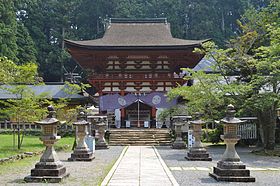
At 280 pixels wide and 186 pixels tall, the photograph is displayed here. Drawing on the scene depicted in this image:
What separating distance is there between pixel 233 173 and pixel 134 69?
21897 millimetres

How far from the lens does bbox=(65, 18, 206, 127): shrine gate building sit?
94.3 ft

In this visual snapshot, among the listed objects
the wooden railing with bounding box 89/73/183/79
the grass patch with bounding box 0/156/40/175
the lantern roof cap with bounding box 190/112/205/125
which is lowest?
the grass patch with bounding box 0/156/40/175

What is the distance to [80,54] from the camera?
2988 centimetres

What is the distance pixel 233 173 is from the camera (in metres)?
9.72

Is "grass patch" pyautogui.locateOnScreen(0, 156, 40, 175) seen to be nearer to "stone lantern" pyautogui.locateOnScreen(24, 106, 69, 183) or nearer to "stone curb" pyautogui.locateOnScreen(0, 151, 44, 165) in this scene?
"stone curb" pyautogui.locateOnScreen(0, 151, 44, 165)

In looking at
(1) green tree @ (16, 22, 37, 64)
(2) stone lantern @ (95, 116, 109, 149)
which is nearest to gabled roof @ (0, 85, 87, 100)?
(2) stone lantern @ (95, 116, 109, 149)

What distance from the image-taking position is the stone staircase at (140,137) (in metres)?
23.7

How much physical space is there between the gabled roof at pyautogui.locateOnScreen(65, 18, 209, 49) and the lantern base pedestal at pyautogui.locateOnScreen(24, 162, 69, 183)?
1963cm

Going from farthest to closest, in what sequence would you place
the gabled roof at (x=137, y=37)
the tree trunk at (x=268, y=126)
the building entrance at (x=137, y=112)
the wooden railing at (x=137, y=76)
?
the building entrance at (x=137, y=112)
the wooden railing at (x=137, y=76)
the gabled roof at (x=137, y=37)
the tree trunk at (x=268, y=126)

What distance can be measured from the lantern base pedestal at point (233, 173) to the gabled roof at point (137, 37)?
60.3ft

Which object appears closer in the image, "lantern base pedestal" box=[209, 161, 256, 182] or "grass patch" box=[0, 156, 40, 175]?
"lantern base pedestal" box=[209, 161, 256, 182]

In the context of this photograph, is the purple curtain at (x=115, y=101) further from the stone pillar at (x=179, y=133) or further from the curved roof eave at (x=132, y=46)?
the stone pillar at (x=179, y=133)

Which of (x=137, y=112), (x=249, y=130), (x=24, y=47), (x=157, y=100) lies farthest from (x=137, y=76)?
(x=24, y=47)

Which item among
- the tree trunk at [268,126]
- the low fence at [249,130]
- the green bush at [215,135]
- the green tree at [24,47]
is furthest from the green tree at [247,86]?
the green tree at [24,47]
